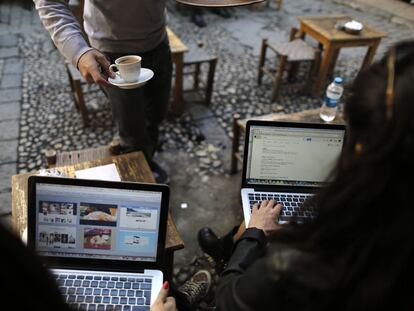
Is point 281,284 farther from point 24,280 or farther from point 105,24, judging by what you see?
point 105,24

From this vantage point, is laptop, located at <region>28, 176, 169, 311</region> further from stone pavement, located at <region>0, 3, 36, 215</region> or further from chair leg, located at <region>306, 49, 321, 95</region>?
chair leg, located at <region>306, 49, 321, 95</region>

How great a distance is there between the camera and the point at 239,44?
5.11 meters

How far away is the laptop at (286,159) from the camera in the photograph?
5.36ft

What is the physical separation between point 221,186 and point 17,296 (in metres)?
2.42

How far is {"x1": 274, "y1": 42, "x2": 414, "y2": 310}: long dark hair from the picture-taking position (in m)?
→ 0.68

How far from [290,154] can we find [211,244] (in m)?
0.84

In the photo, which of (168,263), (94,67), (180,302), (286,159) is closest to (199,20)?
(94,67)

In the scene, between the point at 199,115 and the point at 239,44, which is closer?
the point at 199,115

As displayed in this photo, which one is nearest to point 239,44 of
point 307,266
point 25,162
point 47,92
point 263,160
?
point 47,92

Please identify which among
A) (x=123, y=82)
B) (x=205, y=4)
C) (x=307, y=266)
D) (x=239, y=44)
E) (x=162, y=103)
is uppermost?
(x=205, y=4)

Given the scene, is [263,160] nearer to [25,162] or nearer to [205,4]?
[205,4]

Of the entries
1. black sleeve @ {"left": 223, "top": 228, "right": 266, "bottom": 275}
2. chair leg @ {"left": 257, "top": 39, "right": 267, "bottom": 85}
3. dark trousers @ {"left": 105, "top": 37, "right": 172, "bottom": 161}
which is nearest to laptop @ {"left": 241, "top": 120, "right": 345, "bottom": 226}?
black sleeve @ {"left": 223, "top": 228, "right": 266, "bottom": 275}

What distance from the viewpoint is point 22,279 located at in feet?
1.88

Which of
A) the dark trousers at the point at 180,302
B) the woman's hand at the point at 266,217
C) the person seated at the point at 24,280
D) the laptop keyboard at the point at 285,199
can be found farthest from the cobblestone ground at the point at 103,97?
the person seated at the point at 24,280
